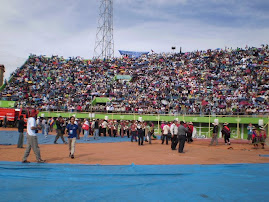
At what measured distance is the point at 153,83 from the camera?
130ft

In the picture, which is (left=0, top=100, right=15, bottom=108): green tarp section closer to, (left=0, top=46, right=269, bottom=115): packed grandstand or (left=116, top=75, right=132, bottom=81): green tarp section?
(left=0, top=46, right=269, bottom=115): packed grandstand

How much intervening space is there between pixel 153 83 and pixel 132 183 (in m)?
33.1

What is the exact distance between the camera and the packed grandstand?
99.0ft

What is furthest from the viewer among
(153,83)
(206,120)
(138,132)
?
(153,83)

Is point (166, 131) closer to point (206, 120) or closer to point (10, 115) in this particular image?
point (206, 120)

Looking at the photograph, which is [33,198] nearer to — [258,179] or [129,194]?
[129,194]

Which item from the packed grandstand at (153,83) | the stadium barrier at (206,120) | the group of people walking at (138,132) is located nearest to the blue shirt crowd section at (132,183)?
the group of people walking at (138,132)

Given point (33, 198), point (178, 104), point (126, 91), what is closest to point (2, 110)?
point (126, 91)

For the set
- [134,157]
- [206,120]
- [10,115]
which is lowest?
[134,157]

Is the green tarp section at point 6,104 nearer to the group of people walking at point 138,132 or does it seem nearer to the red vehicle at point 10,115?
the red vehicle at point 10,115

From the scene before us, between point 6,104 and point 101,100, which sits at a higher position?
point 101,100

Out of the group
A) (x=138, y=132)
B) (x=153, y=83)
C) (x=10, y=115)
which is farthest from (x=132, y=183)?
(x=153, y=83)

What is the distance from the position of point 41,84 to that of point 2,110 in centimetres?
1331

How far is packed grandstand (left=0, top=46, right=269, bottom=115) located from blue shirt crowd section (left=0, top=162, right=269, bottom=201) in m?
17.4
